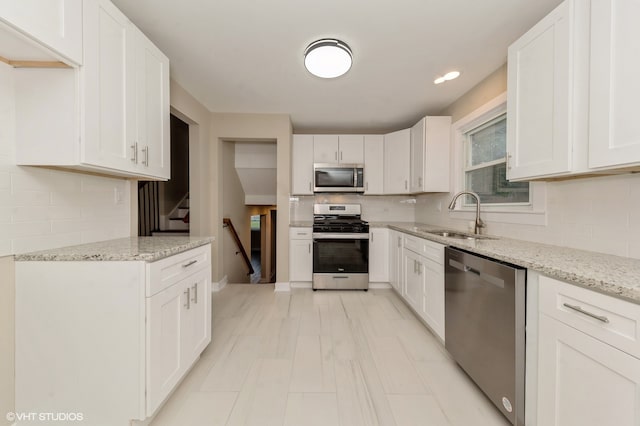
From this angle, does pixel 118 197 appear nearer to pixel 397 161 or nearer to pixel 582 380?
pixel 582 380

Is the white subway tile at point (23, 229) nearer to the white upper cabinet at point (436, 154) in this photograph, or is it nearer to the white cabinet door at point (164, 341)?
the white cabinet door at point (164, 341)

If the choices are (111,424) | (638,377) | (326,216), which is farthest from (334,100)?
(111,424)

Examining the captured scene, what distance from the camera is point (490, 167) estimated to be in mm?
2453

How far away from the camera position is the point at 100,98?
1.29 metres

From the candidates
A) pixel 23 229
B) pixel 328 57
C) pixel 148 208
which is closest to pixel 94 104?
pixel 23 229

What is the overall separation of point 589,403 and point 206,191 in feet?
11.6

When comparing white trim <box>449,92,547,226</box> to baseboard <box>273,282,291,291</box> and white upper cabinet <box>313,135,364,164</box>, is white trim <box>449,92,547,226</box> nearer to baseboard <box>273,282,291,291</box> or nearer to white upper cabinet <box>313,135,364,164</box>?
white upper cabinet <box>313,135,364,164</box>

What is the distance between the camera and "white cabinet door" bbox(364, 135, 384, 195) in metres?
3.75

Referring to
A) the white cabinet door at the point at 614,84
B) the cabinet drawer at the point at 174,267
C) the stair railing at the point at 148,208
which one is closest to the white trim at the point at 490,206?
the white cabinet door at the point at 614,84

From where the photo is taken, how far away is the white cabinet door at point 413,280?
94.4 inches

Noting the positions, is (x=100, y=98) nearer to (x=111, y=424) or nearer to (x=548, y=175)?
(x=111, y=424)

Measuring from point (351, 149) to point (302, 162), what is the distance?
76cm

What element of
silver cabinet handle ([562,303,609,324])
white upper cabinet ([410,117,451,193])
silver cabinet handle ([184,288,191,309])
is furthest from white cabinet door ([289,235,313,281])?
silver cabinet handle ([562,303,609,324])

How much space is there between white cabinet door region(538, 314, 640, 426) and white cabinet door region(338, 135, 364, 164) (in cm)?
297
